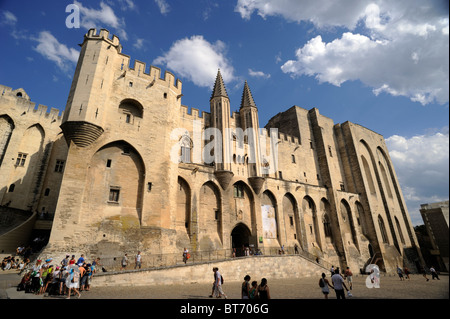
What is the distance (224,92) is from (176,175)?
37.5 ft

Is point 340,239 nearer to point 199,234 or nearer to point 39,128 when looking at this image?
point 199,234

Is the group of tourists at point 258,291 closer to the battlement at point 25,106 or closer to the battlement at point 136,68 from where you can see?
the battlement at point 136,68

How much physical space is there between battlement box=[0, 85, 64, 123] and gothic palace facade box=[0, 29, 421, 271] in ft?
0.30

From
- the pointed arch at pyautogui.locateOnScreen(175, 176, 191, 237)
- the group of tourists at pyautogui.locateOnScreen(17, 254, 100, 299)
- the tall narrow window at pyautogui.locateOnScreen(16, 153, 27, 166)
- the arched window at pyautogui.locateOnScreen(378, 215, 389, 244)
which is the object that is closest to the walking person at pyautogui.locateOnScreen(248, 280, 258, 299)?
the group of tourists at pyautogui.locateOnScreen(17, 254, 100, 299)

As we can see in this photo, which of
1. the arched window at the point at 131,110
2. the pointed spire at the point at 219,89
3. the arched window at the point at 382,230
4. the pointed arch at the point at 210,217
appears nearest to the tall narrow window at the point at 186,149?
the pointed arch at the point at 210,217

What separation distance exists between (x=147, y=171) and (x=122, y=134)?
10.7 feet

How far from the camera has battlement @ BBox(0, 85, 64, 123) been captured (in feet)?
78.6

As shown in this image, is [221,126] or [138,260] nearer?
[138,260]

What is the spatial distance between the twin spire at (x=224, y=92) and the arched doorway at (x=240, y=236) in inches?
530

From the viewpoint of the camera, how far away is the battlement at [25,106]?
23969 millimetres

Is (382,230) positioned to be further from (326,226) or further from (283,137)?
(283,137)

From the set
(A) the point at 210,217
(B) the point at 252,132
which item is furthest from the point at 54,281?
(B) the point at 252,132

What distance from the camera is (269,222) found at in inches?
988
